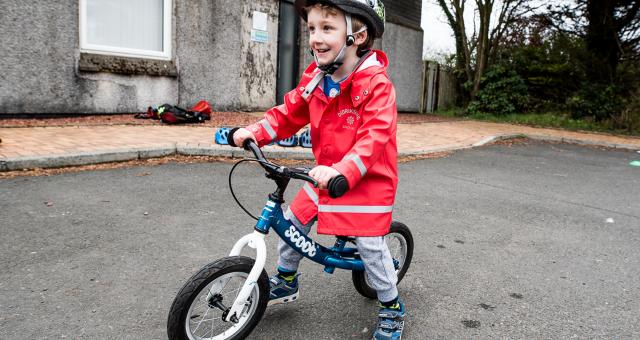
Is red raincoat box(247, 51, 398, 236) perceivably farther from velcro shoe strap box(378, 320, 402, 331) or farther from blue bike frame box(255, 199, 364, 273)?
velcro shoe strap box(378, 320, 402, 331)

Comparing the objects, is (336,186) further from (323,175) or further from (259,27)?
(259,27)

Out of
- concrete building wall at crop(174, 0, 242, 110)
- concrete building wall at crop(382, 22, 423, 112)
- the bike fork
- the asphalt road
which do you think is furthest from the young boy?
concrete building wall at crop(382, 22, 423, 112)

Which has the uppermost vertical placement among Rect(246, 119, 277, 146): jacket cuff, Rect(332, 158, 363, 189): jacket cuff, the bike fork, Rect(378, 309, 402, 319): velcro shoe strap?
Rect(246, 119, 277, 146): jacket cuff

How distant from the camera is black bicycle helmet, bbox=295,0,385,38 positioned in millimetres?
2331

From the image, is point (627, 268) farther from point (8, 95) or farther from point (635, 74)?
point (635, 74)

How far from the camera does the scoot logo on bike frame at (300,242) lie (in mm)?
2543

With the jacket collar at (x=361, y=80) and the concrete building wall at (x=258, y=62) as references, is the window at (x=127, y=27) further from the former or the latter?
the jacket collar at (x=361, y=80)

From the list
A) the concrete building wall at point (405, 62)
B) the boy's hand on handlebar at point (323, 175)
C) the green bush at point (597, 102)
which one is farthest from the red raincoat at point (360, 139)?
the green bush at point (597, 102)

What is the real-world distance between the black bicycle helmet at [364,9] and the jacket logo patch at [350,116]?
15.3 inches

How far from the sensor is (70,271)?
3250 mm

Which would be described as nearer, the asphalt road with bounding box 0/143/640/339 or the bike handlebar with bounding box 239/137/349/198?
the bike handlebar with bounding box 239/137/349/198

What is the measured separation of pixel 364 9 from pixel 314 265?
1852mm

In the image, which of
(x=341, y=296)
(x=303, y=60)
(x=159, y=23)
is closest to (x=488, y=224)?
(x=341, y=296)

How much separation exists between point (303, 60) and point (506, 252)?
33.7 ft
